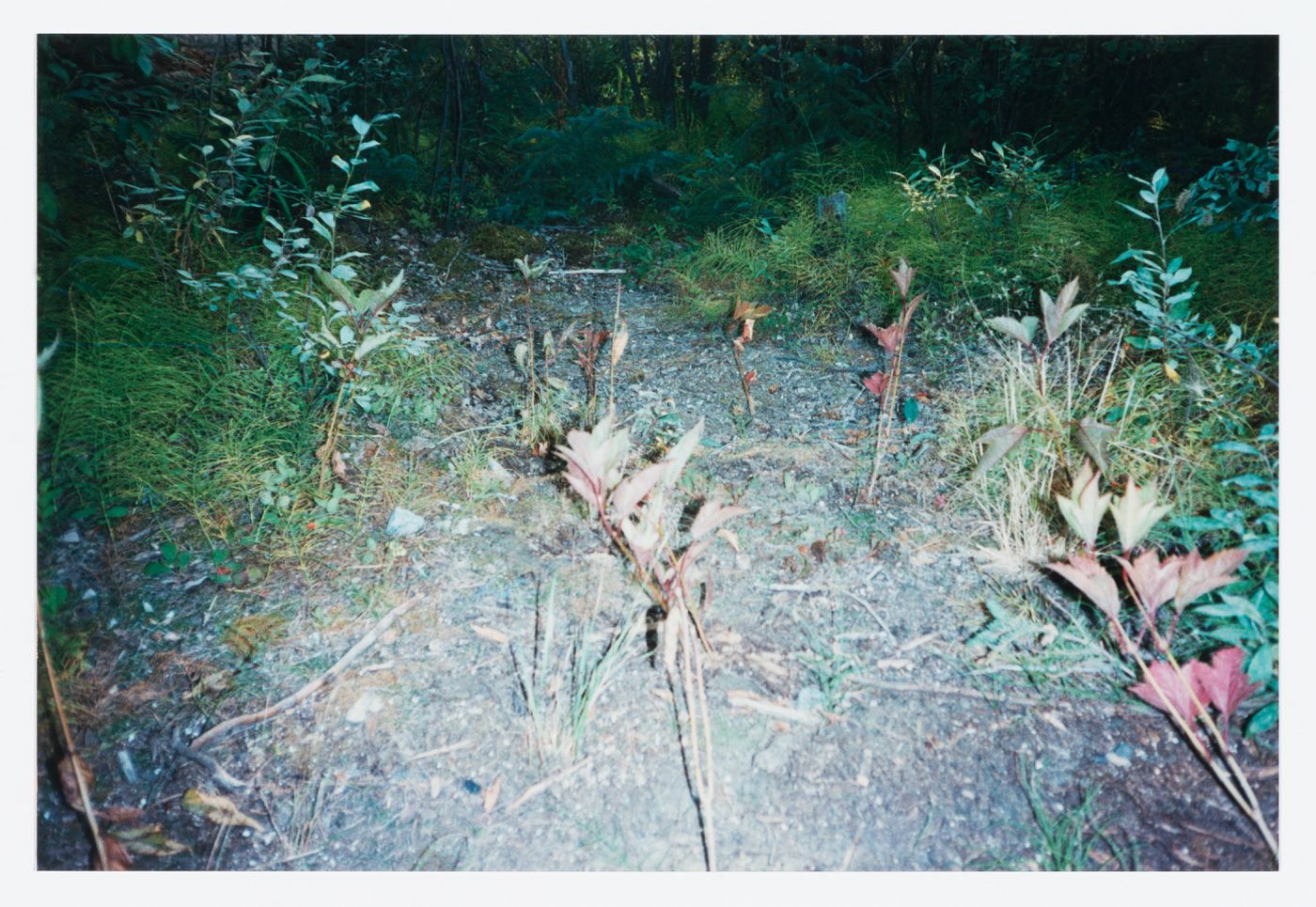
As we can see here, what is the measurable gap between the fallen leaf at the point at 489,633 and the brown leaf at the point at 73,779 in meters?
0.57

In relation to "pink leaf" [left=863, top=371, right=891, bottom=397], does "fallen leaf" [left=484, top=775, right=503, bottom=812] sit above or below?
below

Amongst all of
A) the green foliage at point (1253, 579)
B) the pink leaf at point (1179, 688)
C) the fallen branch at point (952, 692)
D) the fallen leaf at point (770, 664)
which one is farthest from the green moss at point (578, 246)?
the pink leaf at point (1179, 688)

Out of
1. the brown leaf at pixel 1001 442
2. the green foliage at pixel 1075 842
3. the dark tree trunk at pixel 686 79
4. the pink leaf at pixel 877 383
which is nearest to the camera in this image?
the green foliage at pixel 1075 842

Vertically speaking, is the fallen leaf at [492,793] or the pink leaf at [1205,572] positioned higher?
the pink leaf at [1205,572]

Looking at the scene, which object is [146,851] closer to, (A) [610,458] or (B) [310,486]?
(B) [310,486]

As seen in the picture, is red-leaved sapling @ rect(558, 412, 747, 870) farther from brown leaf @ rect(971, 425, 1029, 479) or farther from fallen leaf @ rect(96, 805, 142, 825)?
fallen leaf @ rect(96, 805, 142, 825)

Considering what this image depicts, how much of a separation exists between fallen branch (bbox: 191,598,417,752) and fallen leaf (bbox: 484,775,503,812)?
37 centimetres

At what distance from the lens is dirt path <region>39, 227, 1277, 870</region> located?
90 cm

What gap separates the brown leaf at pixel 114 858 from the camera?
88cm

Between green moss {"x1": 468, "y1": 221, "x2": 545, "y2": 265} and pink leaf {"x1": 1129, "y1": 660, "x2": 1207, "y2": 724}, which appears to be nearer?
pink leaf {"x1": 1129, "y1": 660, "x2": 1207, "y2": 724}

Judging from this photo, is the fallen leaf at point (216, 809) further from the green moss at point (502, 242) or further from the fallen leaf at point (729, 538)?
the green moss at point (502, 242)

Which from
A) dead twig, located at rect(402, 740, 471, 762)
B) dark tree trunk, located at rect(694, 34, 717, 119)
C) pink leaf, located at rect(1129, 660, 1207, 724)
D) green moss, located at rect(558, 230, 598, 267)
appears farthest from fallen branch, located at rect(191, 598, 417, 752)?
dark tree trunk, located at rect(694, 34, 717, 119)

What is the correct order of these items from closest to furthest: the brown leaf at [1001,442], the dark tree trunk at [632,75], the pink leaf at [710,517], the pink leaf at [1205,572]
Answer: the pink leaf at [1205,572], the pink leaf at [710,517], the brown leaf at [1001,442], the dark tree trunk at [632,75]

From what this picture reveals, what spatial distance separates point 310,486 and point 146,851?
74cm
